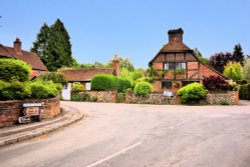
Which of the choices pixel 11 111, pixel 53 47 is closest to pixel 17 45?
pixel 53 47

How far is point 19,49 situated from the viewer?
45.0m

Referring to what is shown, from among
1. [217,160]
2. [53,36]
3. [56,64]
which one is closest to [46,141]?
[217,160]

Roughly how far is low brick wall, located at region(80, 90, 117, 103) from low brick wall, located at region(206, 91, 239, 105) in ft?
35.1

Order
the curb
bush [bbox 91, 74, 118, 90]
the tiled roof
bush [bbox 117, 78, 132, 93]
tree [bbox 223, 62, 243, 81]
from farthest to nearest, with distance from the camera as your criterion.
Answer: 1. tree [bbox 223, 62, 243, 81]
2. the tiled roof
3. bush [bbox 117, 78, 132, 93]
4. bush [bbox 91, 74, 118, 90]
5. the curb

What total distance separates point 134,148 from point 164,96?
19.9m

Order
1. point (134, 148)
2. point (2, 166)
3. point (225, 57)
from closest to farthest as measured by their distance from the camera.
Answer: point (2, 166)
point (134, 148)
point (225, 57)

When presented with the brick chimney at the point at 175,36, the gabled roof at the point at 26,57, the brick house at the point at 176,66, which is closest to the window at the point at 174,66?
the brick house at the point at 176,66

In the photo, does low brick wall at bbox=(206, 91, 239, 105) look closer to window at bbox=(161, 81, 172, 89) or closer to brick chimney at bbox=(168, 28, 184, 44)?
window at bbox=(161, 81, 172, 89)

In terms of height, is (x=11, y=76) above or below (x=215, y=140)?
above

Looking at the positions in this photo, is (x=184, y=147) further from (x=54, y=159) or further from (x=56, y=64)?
(x=56, y=64)

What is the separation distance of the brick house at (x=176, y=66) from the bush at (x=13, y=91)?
78.1ft

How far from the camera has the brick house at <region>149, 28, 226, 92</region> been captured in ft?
104

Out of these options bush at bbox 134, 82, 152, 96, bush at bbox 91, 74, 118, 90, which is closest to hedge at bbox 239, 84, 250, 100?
bush at bbox 134, 82, 152, 96

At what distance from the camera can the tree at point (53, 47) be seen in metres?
61.7
